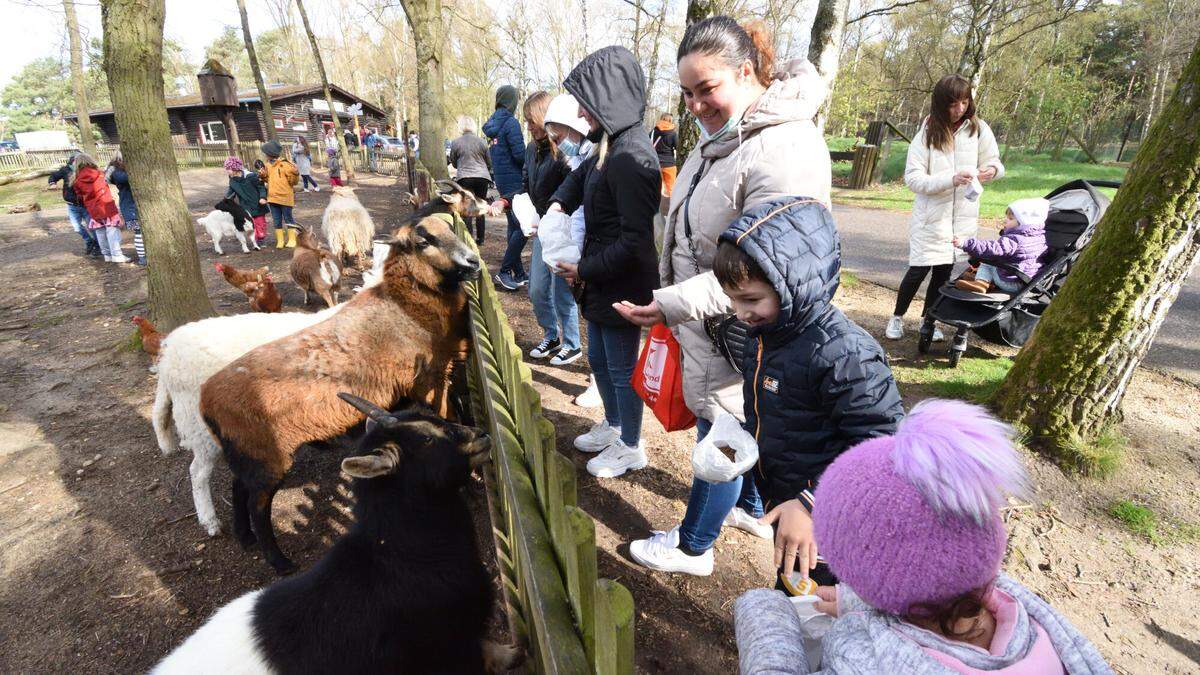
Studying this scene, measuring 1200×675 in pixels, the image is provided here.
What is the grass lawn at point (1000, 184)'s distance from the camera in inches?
576

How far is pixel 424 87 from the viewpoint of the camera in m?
11.1

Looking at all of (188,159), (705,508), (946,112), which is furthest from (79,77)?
(705,508)

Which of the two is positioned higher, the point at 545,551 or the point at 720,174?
the point at 720,174

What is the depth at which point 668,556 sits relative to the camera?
8.97 feet

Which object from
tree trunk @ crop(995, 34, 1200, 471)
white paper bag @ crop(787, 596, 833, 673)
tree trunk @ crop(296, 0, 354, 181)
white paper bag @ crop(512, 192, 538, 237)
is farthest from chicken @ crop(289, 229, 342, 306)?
tree trunk @ crop(296, 0, 354, 181)

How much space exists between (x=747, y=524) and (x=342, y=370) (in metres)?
2.54

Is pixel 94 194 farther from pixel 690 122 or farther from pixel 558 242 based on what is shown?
pixel 558 242

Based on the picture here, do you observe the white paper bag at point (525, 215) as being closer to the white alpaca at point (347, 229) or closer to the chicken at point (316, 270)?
the chicken at point (316, 270)

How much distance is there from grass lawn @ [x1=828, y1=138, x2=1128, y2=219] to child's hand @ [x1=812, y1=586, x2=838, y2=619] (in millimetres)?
14033

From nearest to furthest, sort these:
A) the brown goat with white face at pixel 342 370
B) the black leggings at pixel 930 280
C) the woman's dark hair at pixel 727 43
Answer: the woman's dark hair at pixel 727 43, the brown goat with white face at pixel 342 370, the black leggings at pixel 930 280

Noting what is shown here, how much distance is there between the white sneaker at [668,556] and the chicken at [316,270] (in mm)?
5781

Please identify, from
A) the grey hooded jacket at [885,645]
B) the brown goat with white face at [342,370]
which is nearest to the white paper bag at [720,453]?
the grey hooded jacket at [885,645]

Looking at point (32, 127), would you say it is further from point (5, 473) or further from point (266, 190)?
point (5, 473)

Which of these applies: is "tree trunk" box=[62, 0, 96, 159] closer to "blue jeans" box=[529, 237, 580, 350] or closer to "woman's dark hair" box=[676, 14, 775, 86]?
"blue jeans" box=[529, 237, 580, 350]
